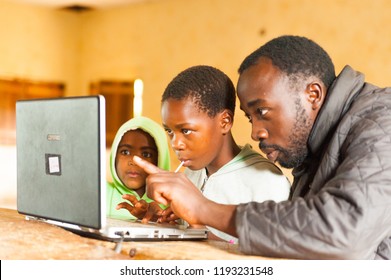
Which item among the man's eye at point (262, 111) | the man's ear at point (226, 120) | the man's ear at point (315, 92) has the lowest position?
the man's ear at point (226, 120)

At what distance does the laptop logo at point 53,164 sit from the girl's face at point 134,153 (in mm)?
577

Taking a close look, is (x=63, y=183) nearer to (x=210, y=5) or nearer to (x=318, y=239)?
(x=318, y=239)

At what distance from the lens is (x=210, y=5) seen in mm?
7074

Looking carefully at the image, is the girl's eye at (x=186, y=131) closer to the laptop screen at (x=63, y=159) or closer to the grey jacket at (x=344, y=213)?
the laptop screen at (x=63, y=159)

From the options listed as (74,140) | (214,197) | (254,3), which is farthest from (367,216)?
(254,3)

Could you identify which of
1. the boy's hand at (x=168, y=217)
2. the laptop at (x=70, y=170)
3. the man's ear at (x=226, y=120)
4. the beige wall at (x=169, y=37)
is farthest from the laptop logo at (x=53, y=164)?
the beige wall at (x=169, y=37)

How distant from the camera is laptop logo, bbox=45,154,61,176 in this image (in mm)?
1251

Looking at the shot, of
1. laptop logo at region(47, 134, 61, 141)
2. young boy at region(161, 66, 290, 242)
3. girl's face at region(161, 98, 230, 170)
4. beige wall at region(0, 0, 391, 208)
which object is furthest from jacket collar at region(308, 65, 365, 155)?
beige wall at region(0, 0, 391, 208)

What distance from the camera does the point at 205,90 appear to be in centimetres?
164

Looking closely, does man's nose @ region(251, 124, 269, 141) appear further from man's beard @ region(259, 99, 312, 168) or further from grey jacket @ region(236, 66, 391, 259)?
grey jacket @ region(236, 66, 391, 259)

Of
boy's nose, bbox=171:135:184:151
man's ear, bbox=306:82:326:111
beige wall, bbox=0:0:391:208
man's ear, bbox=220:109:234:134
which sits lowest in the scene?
boy's nose, bbox=171:135:184:151

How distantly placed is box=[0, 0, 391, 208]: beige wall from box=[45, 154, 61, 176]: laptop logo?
14.7 ft

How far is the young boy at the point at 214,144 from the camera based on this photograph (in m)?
1.55

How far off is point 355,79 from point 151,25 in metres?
6.73
